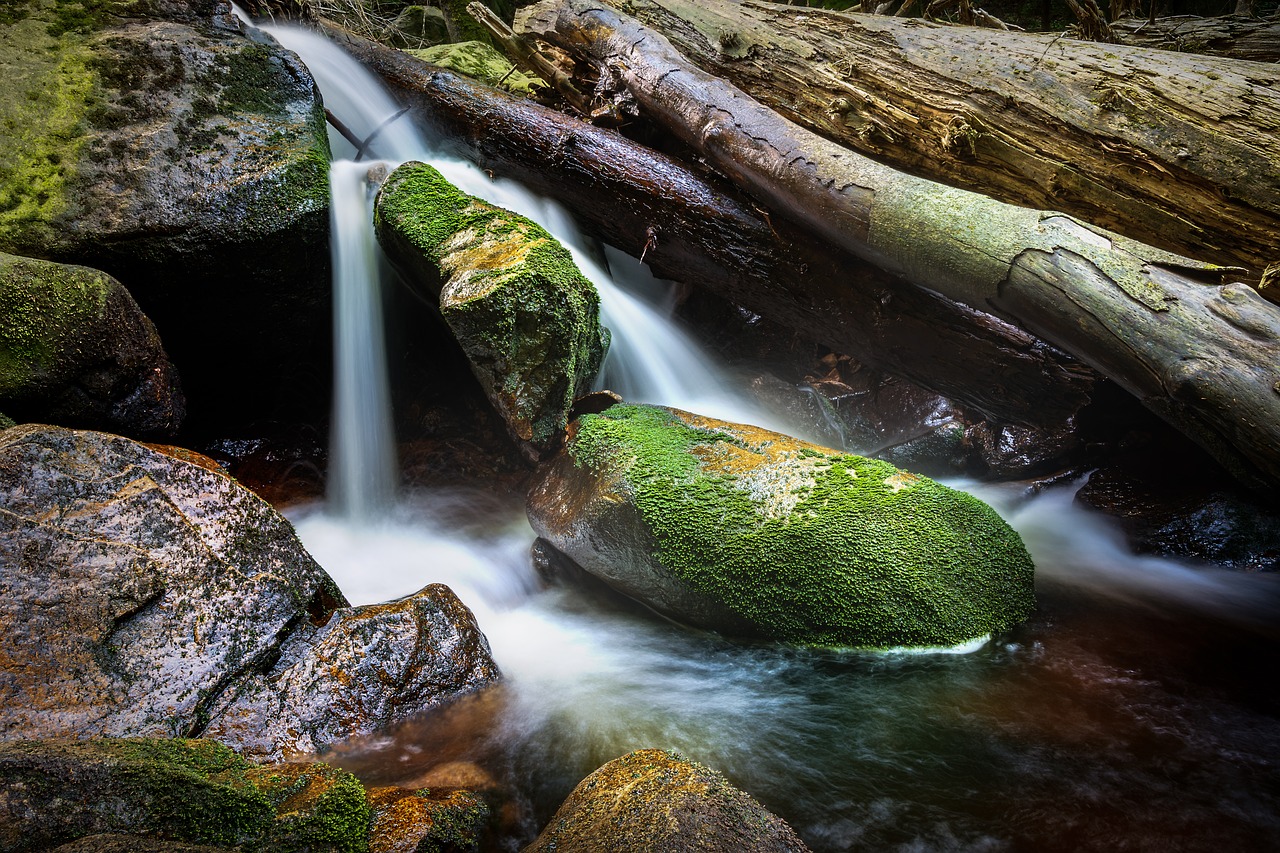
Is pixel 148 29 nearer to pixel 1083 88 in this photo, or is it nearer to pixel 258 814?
pixel 258 814

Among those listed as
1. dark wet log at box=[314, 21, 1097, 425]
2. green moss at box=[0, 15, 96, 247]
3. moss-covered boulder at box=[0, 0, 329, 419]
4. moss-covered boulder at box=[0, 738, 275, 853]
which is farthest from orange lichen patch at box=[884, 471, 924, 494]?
green moss at box=[0, 15, 96, 247]

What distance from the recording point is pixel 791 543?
334 centimetres

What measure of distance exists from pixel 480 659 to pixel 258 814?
141 centimetres

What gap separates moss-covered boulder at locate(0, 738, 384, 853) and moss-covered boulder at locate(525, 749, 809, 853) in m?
0.59

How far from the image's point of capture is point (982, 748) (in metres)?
2.62

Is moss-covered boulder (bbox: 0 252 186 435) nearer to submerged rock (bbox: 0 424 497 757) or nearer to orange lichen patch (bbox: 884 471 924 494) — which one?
submerged rock (bbox: 0 424 497 757)

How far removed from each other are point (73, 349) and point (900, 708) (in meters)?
4.33

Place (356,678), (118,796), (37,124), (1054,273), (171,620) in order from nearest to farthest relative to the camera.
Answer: (118,796), (171,620), (356,678), (1054,273), (37,124)

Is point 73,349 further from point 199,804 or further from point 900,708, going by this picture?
point 900,708

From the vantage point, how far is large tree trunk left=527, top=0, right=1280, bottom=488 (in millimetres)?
2883

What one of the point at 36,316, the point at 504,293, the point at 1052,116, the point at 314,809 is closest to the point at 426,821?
the point at 314,809

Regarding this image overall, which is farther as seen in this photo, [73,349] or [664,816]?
[73,349]

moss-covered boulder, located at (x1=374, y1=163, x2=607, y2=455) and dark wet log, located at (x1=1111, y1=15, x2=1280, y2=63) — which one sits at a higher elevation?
dark wet log, located at (x1=1111, y1=15, x2=1280, y2=63)

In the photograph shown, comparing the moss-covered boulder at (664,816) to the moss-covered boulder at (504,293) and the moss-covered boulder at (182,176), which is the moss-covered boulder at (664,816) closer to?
the moss-covered boulder at (504,293)
